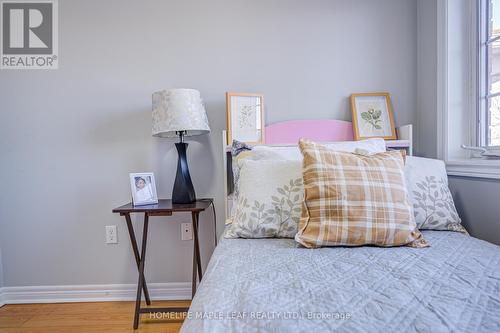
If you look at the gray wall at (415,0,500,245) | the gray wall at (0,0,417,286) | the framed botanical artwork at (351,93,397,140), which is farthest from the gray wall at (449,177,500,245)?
the gray wall at (0,0,417,286)

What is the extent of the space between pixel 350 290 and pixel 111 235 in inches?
65.0

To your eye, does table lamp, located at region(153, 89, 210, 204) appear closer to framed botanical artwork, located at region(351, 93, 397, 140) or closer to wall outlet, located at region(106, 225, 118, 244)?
wall outlet, located at region(106, 225, 118, 244)

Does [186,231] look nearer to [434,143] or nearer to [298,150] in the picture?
[298,150]

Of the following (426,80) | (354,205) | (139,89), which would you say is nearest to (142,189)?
(139,89)

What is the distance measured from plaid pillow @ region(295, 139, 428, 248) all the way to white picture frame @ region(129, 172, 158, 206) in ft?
3.20

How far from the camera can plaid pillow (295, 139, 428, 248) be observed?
0.95 metres

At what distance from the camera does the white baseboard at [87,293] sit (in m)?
1.79

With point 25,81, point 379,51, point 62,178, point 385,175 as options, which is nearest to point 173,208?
point 62,178

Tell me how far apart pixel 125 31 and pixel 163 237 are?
4.56 ft

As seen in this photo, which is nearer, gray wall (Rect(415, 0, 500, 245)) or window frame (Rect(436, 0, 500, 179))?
gray wall (Rect(415, 0, 500, 245))

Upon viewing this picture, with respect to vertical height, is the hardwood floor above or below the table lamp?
below

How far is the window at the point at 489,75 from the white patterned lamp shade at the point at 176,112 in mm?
1517

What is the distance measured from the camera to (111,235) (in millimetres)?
1801

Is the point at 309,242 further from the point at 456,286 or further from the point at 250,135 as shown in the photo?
the point at 250,135
